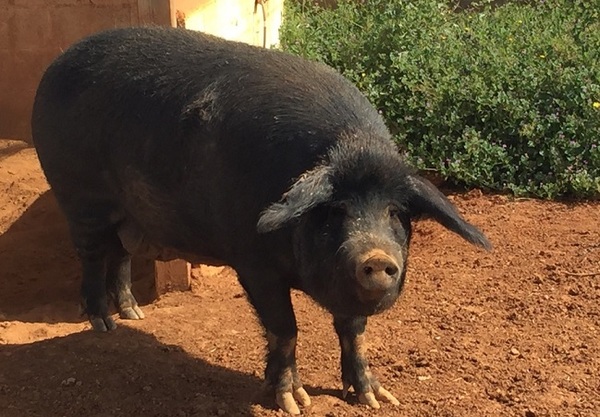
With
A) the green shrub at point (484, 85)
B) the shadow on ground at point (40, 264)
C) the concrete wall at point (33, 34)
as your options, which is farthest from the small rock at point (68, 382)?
the green shrub at point (484, 85)

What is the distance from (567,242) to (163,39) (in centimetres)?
282

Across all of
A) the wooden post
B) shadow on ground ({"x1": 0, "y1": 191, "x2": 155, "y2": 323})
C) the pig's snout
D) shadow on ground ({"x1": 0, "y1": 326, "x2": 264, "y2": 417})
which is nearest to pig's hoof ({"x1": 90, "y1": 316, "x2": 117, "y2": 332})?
shadow on ground ({"x1": 0, "y1": 326, "x2": 264, "y2": 417})

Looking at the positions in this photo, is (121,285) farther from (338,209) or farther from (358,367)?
(338,209)

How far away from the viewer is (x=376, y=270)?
3633 mm

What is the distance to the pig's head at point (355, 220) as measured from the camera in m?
3.75

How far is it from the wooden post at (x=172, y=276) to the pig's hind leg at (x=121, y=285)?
256 millimetres

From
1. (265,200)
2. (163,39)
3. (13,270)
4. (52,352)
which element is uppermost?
(163,39)

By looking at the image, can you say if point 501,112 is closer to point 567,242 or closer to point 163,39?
point 567,242

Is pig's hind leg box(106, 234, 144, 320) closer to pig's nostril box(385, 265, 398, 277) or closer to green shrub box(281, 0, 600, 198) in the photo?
green shrub box(281, 0, 600, 198)

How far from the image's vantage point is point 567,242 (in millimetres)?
6266

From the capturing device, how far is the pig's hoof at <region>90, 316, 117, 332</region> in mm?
5766

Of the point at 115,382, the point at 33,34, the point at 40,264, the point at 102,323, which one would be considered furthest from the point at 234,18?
the point at 115,382

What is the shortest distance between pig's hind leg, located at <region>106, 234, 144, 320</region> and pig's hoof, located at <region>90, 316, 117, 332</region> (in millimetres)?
171

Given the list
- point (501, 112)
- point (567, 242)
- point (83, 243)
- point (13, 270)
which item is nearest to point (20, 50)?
point (13, 270)
